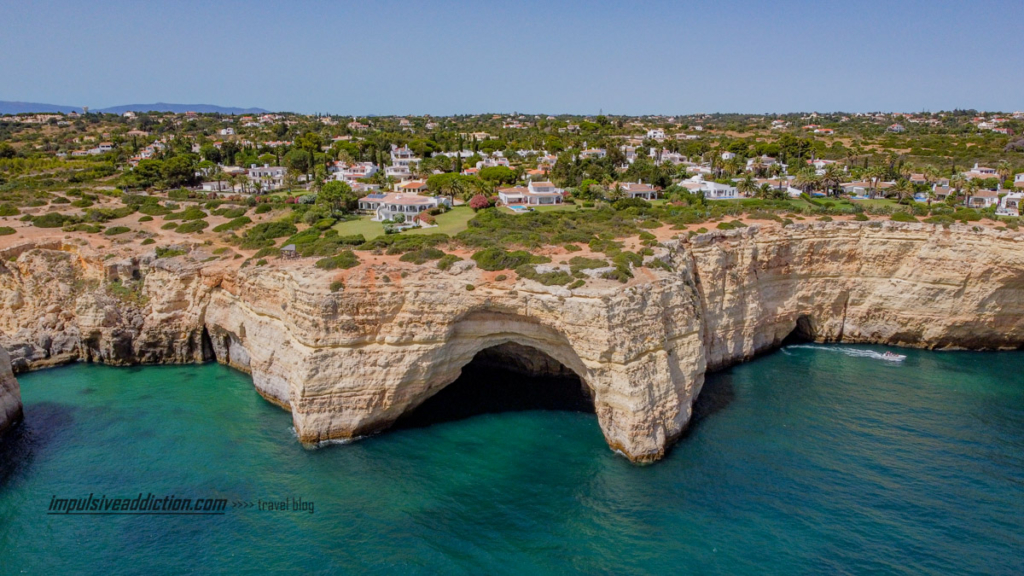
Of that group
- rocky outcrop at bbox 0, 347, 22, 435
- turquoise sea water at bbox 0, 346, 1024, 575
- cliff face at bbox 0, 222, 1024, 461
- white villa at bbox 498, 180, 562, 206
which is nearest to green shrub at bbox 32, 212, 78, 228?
cliff face at bbox 0, 222, 1024, 461

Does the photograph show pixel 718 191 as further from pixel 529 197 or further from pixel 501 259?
pixel 501 259

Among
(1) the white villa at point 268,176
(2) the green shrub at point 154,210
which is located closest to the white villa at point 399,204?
(2) the green shrub at point 154,210

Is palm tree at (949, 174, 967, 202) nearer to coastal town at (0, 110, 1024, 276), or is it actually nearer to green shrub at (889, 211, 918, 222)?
coastal town at (0, 110, 1024, 276)

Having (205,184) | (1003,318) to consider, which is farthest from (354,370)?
(205,184)

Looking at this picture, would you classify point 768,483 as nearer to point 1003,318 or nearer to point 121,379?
point 1003,318

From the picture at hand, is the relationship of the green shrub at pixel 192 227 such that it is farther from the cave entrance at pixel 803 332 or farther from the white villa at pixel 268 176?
the cave entrance at pixel 803 332
